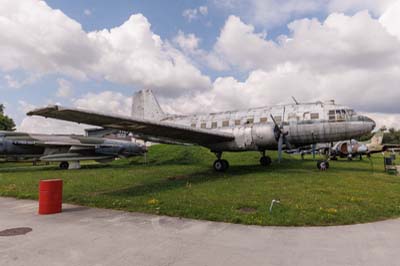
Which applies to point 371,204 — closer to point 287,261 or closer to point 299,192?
point 299,192

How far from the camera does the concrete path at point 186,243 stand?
4398 mm

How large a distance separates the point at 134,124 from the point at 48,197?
5356 mm

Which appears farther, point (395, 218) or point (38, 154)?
point (38, 154)

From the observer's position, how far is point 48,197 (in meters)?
7.55

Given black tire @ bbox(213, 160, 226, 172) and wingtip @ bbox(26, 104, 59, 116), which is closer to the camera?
wingtip @ bbox(26, 104, 59, 116)

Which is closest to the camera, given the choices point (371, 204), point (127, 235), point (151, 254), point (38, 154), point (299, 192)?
point (151, 254)

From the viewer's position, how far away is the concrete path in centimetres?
440

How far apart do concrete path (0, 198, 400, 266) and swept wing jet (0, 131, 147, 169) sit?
18.9m

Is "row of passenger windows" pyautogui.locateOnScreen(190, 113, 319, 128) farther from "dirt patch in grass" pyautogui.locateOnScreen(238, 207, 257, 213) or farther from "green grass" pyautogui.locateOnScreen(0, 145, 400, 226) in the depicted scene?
"dirt patch in grass" pyautogui.locateOnScreen(238, 207, 257, 213)

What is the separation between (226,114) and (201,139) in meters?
4.22

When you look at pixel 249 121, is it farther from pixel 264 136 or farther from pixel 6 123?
pixel 6 123

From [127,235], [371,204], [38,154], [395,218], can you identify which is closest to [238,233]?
[127,235]

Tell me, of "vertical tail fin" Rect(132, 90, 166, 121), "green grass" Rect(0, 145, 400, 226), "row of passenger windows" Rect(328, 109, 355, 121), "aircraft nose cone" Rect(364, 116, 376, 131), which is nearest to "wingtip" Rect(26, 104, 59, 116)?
"green grass" Rect(0, 145, 400, 226)

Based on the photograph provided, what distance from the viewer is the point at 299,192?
32.6 feet
